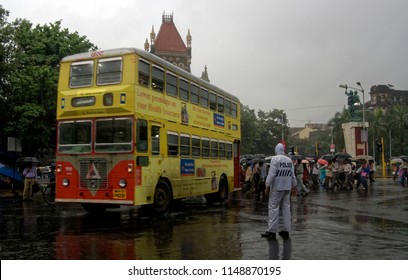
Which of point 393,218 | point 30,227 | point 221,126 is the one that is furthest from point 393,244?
point 221,126

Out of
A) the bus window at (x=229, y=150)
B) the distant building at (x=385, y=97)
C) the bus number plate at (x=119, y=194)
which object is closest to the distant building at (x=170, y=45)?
the distant building at (x=385, y=97)

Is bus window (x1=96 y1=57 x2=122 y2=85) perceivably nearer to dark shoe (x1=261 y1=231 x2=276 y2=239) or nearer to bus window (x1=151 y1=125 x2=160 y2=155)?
bus window (x1=151 y1=125 x2=160 y2=155)

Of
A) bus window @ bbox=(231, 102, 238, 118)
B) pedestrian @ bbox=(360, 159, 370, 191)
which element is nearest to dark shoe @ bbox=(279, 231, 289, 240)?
bus window @ bbox=(231, 102, 238, 118)

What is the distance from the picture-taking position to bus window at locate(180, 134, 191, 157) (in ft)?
46.3

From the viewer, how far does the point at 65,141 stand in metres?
12.1

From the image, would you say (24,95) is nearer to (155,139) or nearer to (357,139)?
(155,139)

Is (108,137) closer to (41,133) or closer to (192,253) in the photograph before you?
(192,253)

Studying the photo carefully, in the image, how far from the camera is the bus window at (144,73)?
11.8m

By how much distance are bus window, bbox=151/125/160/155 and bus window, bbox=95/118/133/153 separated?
102 centimetres

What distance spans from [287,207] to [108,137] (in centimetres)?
531

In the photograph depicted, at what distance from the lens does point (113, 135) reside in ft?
38.1

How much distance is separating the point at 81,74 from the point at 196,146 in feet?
15.7

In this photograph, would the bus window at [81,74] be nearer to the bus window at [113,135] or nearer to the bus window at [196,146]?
the bus window at [113,135]

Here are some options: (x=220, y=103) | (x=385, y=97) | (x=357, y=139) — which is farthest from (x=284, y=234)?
(x=385, y=97)
